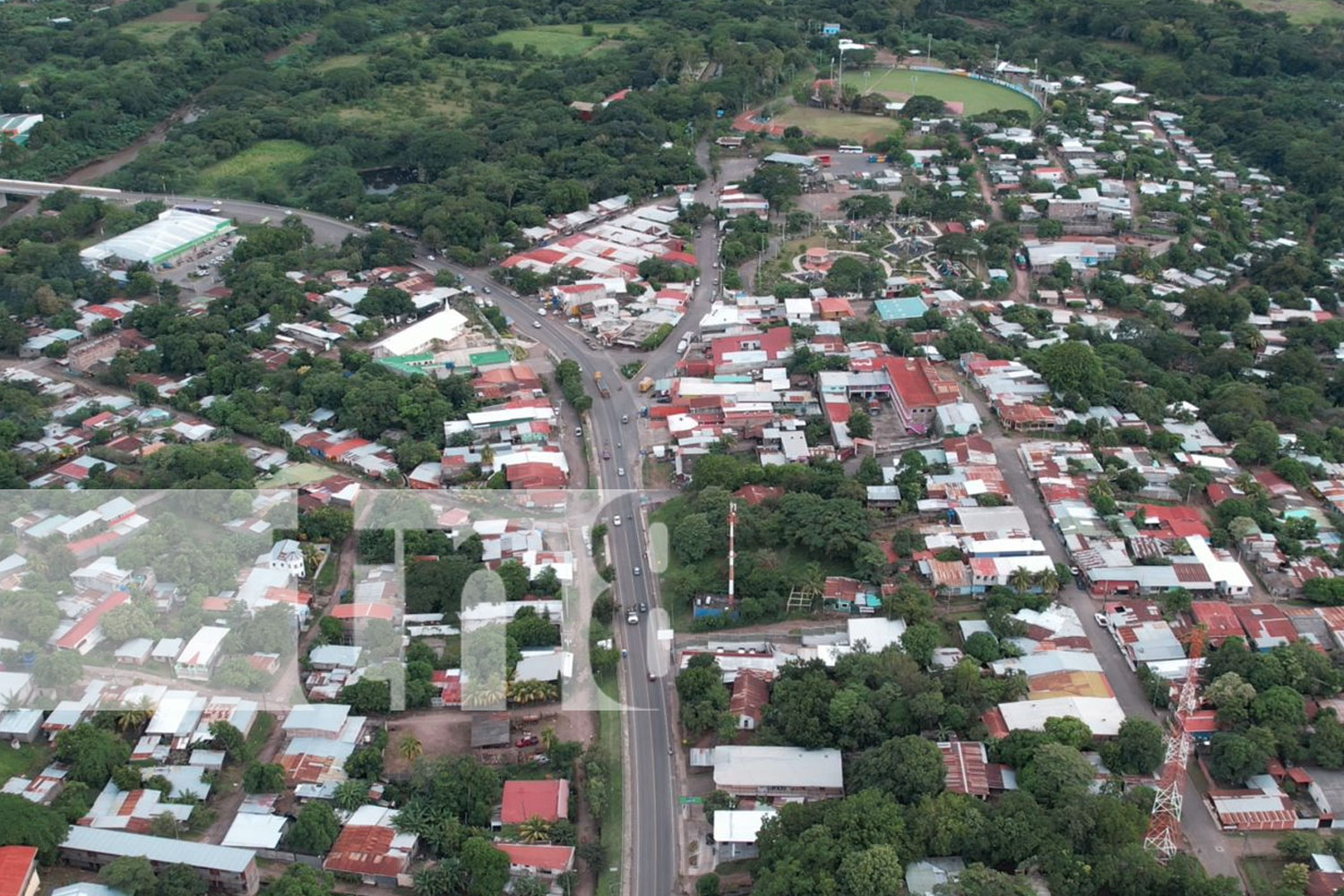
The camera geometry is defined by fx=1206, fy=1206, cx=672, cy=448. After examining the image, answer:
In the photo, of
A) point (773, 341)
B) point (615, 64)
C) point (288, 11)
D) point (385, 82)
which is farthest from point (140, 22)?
point (773, 341)

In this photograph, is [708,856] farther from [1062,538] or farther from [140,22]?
[140,22]

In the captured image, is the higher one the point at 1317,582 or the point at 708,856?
the point at 1317,582

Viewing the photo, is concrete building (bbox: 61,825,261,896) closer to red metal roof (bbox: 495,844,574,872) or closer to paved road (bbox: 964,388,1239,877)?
red metal roof (bbox: 495,844,574,872)

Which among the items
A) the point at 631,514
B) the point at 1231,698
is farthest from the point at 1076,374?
the point at 631,514

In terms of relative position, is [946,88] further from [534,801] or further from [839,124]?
[534,801]

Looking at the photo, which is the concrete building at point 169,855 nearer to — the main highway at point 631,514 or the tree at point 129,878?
the tree at point 129,878

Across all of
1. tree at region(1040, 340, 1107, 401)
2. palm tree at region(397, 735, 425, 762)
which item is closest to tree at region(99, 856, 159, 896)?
palm tree at region(397, 735, 425, 762)
